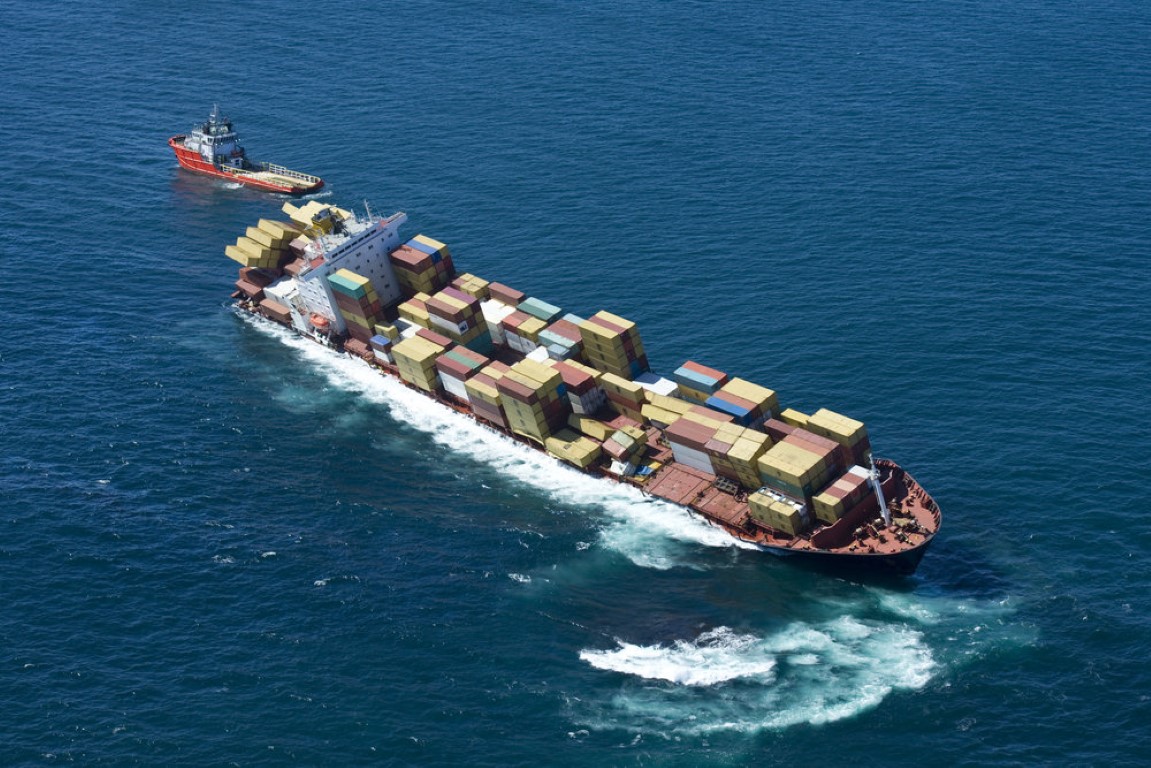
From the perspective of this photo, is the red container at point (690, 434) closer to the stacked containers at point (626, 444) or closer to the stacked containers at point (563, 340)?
the stacked containers at point (626, 444)

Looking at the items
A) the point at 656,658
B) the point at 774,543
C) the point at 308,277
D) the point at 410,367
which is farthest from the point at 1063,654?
the point at 308,277

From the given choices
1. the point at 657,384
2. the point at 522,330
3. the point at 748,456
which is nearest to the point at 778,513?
the point at 748,456

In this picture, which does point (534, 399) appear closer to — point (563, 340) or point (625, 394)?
point (625, 394)

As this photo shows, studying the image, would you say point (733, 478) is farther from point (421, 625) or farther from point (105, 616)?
point (105, 616)

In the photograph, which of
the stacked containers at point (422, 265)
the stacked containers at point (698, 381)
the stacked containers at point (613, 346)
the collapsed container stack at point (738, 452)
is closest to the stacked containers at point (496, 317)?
the stacked containers at point (422, 265)

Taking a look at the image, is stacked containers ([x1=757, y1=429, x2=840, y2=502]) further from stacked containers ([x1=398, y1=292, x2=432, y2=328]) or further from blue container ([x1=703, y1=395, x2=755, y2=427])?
→ stacked containers ([x1=398, y1=292, x2=432, y2=328])

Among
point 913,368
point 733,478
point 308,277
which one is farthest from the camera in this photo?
point 308,277
